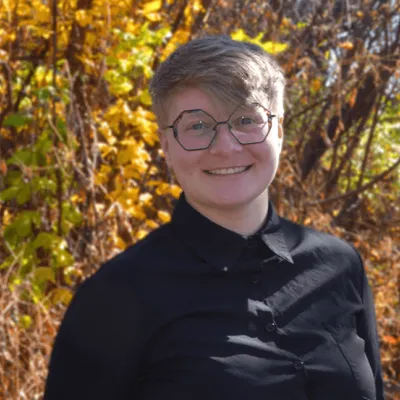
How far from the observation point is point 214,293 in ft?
5.56

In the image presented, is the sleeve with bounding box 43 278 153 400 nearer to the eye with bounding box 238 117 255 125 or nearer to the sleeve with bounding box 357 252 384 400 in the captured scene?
the eye with bounding box 238 117 255 125

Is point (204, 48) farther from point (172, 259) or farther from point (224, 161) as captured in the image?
point (172, 259)

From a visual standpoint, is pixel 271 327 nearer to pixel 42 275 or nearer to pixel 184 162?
pixel 184 162

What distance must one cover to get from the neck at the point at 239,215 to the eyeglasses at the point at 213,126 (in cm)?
16

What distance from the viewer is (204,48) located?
1705 millimetres

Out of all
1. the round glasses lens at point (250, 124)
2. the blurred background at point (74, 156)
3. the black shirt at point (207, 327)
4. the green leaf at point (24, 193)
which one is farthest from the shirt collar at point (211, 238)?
the green leaf at point (24, 193)

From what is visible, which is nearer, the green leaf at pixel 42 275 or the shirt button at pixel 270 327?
the shirt button at pixel 270 327

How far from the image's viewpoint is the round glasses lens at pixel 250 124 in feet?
5.58

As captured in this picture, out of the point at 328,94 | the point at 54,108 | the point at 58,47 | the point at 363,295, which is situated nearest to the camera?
the point at 363,295

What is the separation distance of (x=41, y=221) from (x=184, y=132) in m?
2.25

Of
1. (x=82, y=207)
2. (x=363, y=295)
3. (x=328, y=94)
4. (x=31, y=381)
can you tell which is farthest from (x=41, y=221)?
(x=328, y=94)

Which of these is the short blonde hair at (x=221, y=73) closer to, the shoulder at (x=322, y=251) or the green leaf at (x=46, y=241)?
the shoulder at (x=322, y=251)

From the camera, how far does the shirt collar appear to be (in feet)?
5.74

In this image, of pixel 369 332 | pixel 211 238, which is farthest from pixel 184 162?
pixel 369 332
